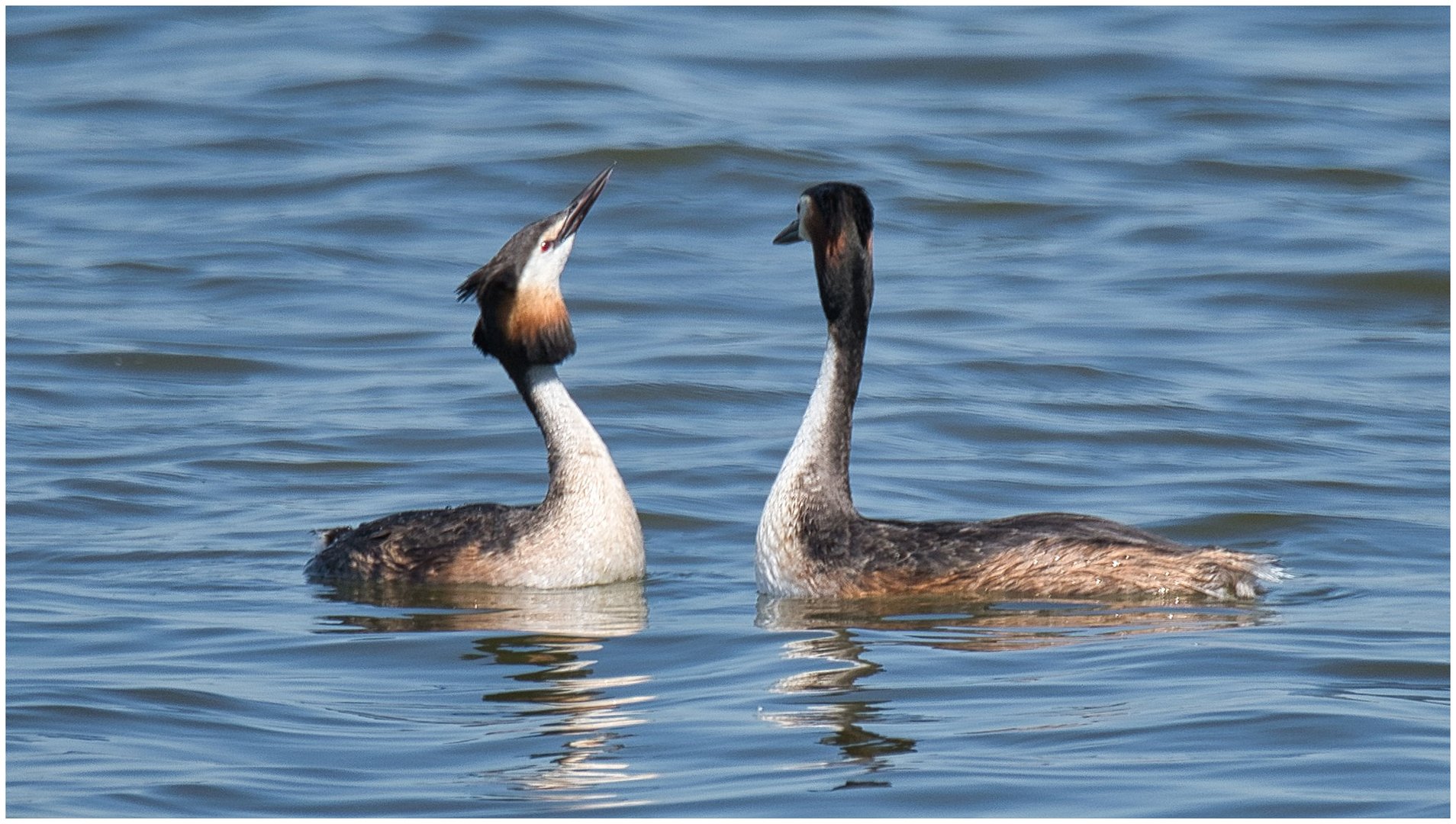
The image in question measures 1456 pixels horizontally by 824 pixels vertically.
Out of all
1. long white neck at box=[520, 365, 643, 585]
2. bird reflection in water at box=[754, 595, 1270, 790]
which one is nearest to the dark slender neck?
bird reflection in water at box=[754, 595, 1270, 790]

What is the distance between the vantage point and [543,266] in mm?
9078

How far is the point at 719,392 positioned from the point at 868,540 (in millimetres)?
4841

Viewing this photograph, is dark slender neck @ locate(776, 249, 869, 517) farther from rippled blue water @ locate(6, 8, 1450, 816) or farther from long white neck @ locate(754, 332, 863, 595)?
rippled blue water @ locate(6, 8, 1450, 816)

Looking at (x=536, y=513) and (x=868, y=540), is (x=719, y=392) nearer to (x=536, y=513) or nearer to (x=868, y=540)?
(x=536, y=513)

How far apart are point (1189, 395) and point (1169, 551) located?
495cm

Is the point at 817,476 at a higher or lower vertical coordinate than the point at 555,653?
higher

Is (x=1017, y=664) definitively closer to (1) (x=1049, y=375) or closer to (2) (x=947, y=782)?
(2) (x=947, y=782)

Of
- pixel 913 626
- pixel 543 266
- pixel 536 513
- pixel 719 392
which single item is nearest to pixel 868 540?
pixel 913 626

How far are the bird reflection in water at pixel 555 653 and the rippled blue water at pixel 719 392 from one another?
25 mm

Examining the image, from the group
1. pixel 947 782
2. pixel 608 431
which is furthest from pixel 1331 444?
pixel 947 782

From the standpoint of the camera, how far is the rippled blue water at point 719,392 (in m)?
6.61

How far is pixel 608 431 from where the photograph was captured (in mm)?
12578

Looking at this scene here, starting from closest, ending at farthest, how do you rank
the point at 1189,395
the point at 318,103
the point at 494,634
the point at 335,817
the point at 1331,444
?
1. the point at 335,817
2. the point at 494,634
3. the point at 1331,444
4. the point at 1189,395
5. the point at 318,103

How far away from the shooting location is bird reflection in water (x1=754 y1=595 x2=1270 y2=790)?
23.3ft
